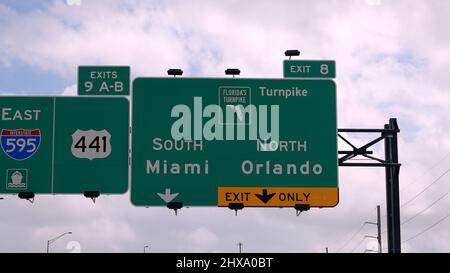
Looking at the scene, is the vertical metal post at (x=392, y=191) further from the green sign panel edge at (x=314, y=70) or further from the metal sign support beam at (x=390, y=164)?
the green sign panel edge at (x=314, y=70)

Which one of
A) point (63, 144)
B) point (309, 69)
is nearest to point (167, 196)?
point (63, 144)

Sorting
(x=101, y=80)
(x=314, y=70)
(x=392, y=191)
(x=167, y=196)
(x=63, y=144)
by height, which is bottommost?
A: (x=167, y=196)

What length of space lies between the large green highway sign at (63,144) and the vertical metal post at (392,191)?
25.7 ft

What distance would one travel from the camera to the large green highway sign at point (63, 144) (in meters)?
22.6

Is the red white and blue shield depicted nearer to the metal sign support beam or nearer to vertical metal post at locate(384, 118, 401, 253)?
the metal sign support beam

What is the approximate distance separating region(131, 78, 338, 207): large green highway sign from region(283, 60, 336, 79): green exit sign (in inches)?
8.0

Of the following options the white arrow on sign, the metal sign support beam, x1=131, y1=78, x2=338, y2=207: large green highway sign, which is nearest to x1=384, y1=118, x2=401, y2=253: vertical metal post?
the metal sign support beam

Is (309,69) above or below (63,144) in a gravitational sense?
above

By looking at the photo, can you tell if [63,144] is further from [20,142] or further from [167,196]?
[167,196]

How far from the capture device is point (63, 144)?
2273 centimetres

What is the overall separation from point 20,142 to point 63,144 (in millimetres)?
1189

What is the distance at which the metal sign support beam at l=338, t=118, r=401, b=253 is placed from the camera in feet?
79.4
